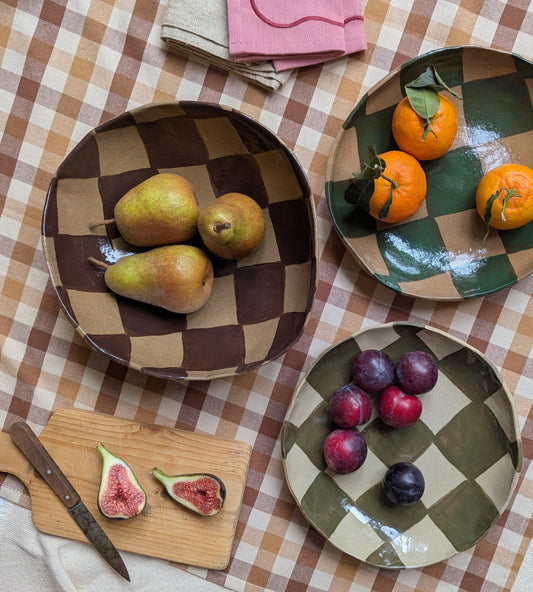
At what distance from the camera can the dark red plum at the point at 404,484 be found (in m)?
1.07

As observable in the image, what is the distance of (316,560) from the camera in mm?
1190

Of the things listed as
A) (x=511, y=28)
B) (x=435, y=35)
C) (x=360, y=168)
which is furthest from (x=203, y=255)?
(x=511, y=28)

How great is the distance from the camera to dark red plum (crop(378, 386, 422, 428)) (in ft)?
3.52

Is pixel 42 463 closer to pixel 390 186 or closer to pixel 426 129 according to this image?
pixel 390 186

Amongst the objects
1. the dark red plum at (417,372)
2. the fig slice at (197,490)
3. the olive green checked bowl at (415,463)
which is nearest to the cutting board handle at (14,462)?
the fig slice at (197,490)

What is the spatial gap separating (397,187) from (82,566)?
98 cm

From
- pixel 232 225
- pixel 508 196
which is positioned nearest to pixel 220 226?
A: pixel 232 225

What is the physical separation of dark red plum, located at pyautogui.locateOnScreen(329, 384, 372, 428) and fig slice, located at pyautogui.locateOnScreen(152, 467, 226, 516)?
270 mm

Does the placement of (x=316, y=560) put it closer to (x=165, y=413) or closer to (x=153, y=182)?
(x=165, y=413)

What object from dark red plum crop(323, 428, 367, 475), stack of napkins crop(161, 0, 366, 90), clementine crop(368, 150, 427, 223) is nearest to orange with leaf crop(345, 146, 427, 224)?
clementine crop(368, 150, 427, 223)

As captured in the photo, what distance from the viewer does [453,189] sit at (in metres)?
1.11

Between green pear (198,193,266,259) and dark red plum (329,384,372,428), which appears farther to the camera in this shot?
dark red plum (329,384,372,428)

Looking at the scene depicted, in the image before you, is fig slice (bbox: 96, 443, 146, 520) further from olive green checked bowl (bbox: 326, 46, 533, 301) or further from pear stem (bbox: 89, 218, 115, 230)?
olive green checked bowl (bbox: 326, 46, 533, 301)

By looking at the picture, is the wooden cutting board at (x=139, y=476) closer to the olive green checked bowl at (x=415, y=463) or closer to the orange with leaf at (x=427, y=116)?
the olive green checked bowl at (x=415, y=463)
